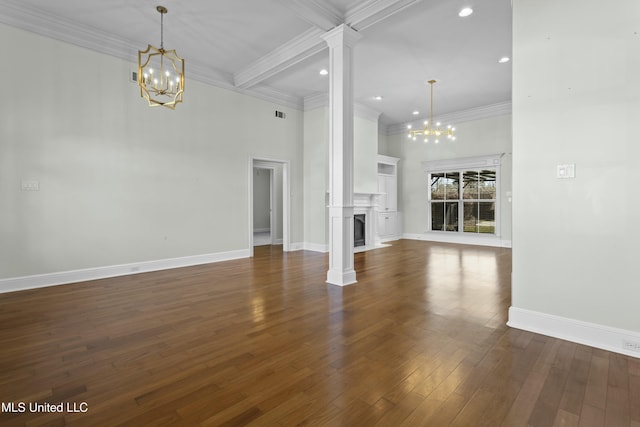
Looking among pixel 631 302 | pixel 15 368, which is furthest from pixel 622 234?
pixel 15 368

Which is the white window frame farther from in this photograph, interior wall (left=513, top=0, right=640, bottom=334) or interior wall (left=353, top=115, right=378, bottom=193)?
interior wall (left=513, top=0, right=640, bottom=334)

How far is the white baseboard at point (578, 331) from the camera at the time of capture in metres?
2.31

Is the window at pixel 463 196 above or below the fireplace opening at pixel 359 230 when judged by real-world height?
above

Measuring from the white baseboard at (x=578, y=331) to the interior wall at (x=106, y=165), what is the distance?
502cm

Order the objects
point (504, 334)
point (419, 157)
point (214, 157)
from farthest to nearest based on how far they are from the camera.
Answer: point (419, 157) → point (214, 157) → point (504, 334)

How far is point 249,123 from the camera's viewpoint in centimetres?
648

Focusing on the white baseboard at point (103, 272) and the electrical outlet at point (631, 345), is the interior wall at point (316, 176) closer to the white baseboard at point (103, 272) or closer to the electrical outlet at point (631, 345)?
the white baseboard at point (103, 272)

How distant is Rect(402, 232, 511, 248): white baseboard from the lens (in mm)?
7981

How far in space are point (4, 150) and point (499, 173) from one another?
9.63m

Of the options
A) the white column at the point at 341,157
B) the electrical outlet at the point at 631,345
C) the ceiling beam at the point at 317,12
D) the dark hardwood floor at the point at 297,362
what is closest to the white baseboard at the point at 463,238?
the dark hardwood floor at the point at 297,362

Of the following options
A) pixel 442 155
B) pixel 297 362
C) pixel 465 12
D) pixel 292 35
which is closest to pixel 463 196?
pixel 442 155

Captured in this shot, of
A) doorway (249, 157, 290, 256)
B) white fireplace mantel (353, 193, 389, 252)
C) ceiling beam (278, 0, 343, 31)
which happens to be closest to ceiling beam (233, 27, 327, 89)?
ceiling beam (278, 0, 343, 31)

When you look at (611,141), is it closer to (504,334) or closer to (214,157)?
(504,334)

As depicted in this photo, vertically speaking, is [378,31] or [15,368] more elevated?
[378,31]
